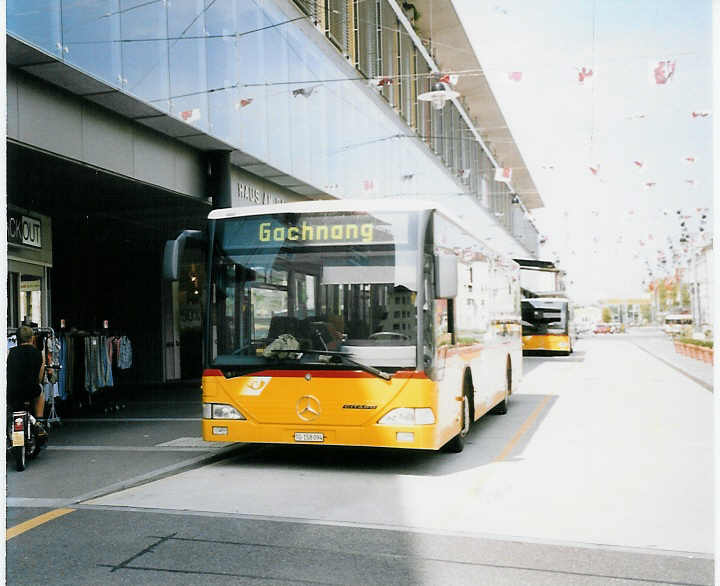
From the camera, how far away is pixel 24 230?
15820 millimetres

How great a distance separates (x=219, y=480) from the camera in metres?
8.72

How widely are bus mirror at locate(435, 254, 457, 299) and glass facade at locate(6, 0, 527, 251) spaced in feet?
20.3

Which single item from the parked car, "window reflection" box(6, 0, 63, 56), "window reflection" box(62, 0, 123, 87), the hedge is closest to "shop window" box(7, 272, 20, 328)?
"window reflection" box(62, 0, 123, 87)

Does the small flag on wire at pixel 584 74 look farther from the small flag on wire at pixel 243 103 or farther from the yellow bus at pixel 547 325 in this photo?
the yellow bus at pixel 547 325

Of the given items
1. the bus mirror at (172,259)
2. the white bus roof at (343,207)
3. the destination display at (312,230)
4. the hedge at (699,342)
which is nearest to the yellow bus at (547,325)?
the hedge at (699,342)

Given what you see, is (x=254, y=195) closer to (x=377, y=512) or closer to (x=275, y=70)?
(x=275, y=70)

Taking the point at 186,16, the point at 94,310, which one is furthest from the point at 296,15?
the point at 94,310

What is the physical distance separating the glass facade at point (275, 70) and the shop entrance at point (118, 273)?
7.02 feet

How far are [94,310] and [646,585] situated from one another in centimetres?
2192

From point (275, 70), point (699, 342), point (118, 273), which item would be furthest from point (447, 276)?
point (699, 342)

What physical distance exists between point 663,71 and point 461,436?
24.5 ft

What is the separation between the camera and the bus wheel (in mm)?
10398

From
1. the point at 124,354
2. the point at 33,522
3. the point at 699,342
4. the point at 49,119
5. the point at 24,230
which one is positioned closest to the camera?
the point at 33,522

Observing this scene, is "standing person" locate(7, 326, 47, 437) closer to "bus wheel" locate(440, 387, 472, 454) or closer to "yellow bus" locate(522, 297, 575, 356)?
"bus wheel" locate(440, 387, 472, 454)
